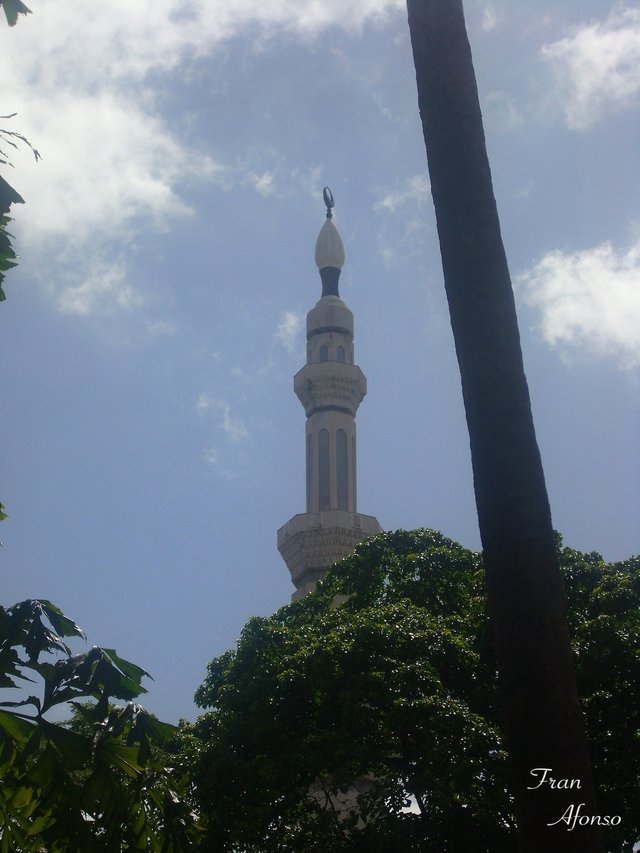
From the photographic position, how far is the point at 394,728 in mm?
14609

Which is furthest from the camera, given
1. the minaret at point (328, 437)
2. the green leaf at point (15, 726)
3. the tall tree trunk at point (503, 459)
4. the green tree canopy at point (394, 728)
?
the minaret at point (328, 437)

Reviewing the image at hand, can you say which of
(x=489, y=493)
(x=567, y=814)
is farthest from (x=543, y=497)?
(x=567, y=814)

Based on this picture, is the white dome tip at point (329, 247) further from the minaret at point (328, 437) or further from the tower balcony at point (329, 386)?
the tower balcony at point (329, 386)

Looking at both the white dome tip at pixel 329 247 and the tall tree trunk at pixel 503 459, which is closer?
the tall tree trunk at pixel 503 459

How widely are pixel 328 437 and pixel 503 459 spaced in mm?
30297

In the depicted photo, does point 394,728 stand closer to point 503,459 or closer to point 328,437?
point 503,459

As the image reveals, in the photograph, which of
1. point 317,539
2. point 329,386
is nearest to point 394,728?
point 317,539

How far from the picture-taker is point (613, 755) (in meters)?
15.2

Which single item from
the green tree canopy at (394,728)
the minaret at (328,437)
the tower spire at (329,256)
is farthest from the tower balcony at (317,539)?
the green tree canopy at (394,728)

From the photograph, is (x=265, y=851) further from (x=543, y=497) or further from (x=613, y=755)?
(x=543, y=497)

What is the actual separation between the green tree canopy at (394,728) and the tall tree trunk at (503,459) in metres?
8.45

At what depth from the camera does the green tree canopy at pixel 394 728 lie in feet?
46.8

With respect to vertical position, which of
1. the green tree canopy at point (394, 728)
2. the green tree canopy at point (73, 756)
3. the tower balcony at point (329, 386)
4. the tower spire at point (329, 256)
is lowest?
the green tree canopy at point (73, 756)

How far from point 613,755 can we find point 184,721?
8575mm
